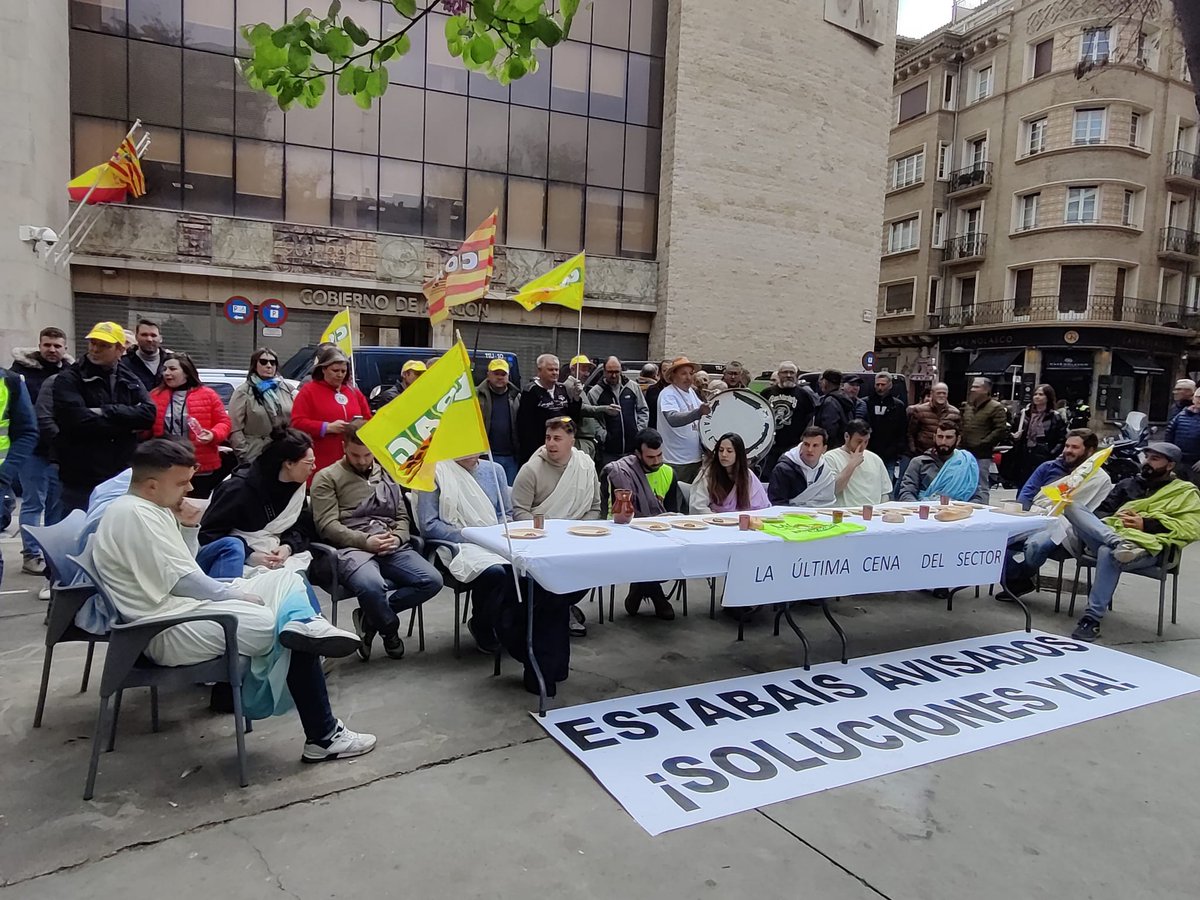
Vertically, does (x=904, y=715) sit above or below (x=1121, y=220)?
below

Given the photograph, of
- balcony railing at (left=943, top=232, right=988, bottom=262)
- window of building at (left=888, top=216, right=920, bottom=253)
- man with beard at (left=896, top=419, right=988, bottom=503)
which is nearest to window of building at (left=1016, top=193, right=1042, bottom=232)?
balcony railing at (left=943, top=232, right=988, bottom=262)

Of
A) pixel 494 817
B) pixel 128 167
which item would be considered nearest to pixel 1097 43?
pixel 494 817

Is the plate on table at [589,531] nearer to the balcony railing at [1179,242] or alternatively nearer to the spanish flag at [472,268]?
the spanish flag at [472,268]

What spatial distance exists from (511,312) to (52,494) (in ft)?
51.0

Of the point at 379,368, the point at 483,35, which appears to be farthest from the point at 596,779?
the point at 379,368

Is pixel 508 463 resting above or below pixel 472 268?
below

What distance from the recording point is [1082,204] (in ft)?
105

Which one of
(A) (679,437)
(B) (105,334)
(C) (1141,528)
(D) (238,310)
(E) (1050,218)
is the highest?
(E) (1050,218)

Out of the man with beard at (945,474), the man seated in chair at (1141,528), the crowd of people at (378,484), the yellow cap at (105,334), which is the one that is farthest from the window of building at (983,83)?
the yellow cap at (105,334)

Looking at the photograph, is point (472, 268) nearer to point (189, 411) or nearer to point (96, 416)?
point (189, 411)

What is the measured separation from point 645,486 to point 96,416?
4012mm

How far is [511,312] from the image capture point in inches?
842

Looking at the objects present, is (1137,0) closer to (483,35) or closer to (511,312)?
(483,35)

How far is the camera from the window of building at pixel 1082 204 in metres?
31.9
